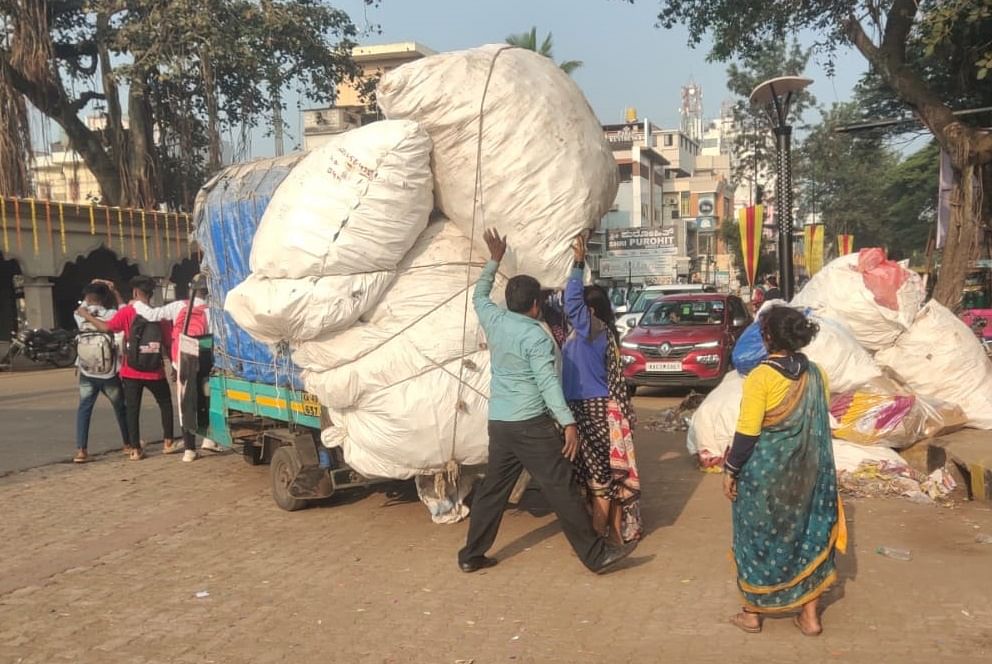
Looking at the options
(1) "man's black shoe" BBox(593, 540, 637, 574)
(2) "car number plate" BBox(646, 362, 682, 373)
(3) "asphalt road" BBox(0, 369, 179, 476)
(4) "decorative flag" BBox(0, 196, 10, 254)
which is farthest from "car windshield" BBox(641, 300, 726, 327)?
(4) "decorative flag" BBox(0, 196, 10, 254)

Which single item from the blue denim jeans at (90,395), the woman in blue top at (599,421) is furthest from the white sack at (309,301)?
the blue denim jeans at (90,395)

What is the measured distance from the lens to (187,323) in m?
7.37

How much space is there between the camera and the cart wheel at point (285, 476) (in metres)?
5.88

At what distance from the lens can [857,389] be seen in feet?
22.5

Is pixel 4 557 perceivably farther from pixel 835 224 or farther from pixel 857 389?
pixel 835 224

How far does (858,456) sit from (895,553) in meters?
1.71

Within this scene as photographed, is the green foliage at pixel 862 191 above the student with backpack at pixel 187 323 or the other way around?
above

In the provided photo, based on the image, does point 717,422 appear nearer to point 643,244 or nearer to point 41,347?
point 41,347

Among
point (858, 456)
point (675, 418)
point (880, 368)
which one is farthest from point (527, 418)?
point (675, 418)

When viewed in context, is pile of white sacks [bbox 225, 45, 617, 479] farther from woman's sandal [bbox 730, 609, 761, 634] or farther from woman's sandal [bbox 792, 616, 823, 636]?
woman's sandal [bbox 792, 616, 823, 636]

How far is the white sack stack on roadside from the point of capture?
14.9 feet

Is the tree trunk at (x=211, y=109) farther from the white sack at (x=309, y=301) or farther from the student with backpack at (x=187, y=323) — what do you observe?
the white sack at (x=309, y=301)

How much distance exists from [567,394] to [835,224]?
40504mm

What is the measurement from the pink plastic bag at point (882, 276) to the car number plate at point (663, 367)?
3849 millimetres
